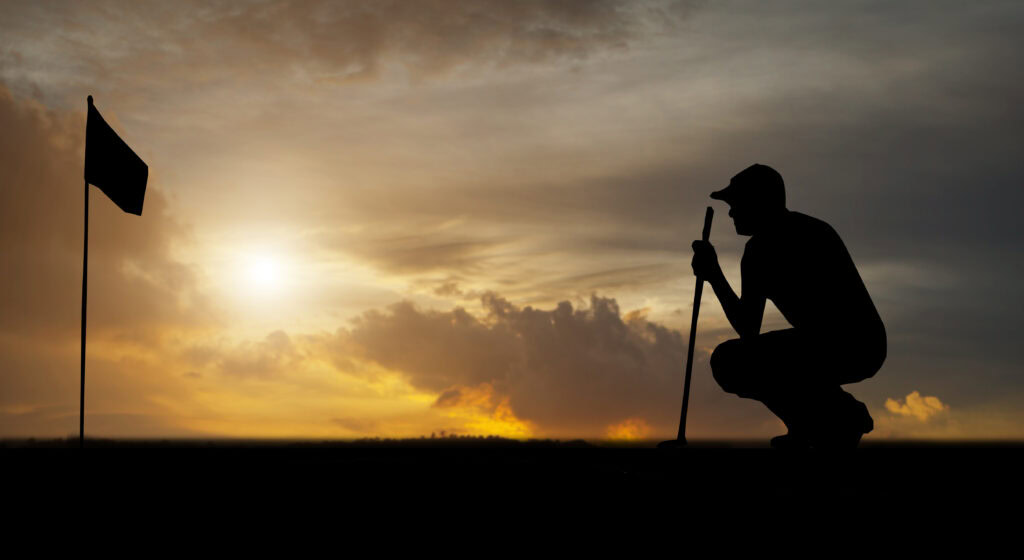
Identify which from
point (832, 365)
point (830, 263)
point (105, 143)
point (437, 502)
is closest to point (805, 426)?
point (832, 365)

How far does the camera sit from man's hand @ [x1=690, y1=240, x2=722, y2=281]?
288 inches

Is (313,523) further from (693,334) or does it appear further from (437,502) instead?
(693,334)

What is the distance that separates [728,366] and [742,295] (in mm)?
652

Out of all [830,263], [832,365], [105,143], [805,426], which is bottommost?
[805,426]

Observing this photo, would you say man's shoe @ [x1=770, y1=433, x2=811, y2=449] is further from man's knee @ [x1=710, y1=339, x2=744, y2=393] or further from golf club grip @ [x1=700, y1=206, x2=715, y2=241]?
golf club grip @ [x1=700, y1=206, x2=715, y2=241]

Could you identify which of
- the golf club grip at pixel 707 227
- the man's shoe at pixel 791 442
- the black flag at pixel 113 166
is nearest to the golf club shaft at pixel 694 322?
the golf club grip at pixel 707 227

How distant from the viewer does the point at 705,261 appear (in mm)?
7375

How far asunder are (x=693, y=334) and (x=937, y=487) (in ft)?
8.45

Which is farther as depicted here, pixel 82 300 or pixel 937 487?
pixel 82 300

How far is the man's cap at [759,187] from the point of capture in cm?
695

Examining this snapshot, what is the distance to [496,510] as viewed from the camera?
688cm

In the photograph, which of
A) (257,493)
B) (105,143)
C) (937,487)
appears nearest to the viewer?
(937,487)

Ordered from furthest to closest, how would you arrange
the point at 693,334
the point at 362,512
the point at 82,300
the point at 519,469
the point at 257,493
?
the point at 82,300, the point at 519,469, the point at 257,493, the point at 693,334, the point at 362,512

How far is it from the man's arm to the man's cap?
0.53 m
